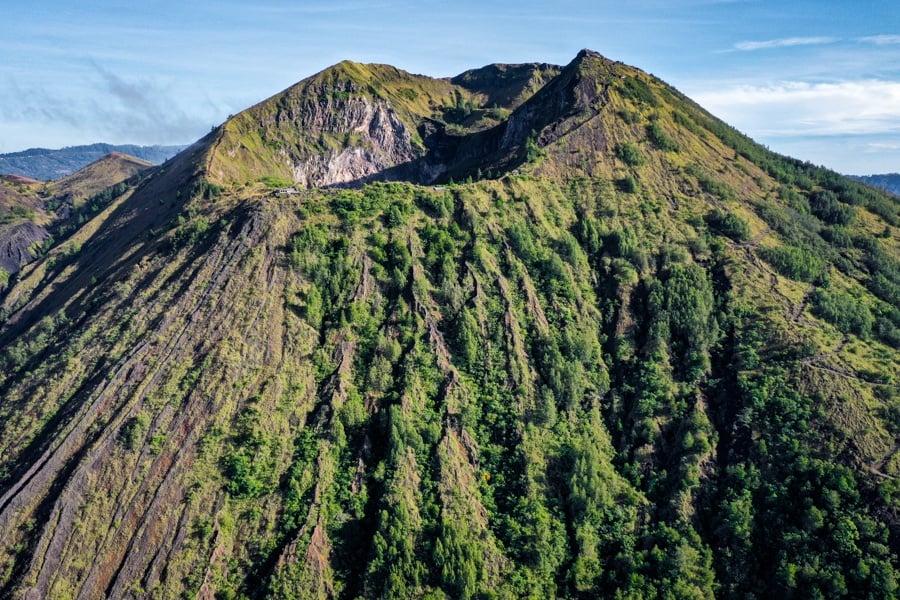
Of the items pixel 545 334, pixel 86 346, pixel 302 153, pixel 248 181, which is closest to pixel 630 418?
pixel 545 334

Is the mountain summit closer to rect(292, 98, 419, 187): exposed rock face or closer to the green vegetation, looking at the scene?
the green vegetation

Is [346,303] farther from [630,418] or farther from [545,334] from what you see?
[630,418]

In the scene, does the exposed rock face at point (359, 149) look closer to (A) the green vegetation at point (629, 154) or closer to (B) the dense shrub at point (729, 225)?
(A) the green vegetation at point (629, 154)

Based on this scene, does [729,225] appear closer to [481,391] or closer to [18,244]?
[481,391]

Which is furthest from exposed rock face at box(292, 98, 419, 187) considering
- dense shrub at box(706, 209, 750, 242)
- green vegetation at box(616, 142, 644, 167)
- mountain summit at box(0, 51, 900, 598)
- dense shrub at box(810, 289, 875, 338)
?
dense shrub at box(810, 289, 875, 338)

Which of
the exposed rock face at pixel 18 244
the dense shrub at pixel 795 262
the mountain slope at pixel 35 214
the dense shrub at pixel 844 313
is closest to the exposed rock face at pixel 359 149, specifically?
the mountain slope at pixel 35 214
